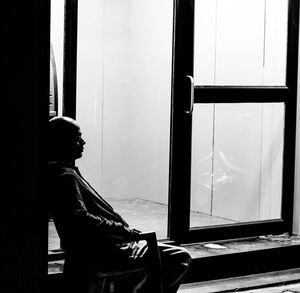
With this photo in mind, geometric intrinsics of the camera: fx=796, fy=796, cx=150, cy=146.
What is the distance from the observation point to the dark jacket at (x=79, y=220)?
3764mm

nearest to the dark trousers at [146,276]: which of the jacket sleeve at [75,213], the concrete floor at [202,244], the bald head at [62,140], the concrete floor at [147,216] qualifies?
the jacket sleeve at [75,213]

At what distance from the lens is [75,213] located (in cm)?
375

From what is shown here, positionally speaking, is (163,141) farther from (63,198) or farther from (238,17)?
(63,198)

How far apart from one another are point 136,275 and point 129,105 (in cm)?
262

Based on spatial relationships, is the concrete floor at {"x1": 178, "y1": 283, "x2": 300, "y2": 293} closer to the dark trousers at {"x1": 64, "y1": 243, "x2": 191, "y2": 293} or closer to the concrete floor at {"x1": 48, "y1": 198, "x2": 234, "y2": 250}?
the concrete floor at {"x1": 48, "y1": 198, "x2": 234, "y2": 250}

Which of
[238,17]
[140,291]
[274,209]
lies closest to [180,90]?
[238,17]

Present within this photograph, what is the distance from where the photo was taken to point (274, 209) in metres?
6.36

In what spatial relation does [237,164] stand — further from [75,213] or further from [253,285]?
[75,213]

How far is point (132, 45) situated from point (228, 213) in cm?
156

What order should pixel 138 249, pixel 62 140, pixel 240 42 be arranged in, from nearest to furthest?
pixel 62 140 < pixel 138 249 < pixel 240 42

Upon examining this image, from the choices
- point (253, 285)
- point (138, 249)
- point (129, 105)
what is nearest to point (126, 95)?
Result: point (129, 105)

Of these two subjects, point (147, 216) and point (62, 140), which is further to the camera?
point (147, 216)

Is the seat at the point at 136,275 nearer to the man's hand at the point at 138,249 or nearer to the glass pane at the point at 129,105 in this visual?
the man's hand at the point at 138,249

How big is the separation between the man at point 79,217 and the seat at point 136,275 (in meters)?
0.03
